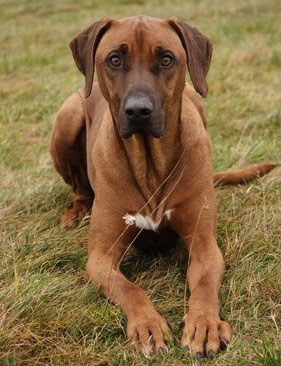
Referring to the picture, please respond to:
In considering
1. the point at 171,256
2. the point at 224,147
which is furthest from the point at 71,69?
the point at 171,256

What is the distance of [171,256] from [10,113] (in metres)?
3.91

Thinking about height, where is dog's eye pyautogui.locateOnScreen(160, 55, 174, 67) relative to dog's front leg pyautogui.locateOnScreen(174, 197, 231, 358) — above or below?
above

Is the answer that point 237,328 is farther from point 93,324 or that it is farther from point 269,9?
point 269,9

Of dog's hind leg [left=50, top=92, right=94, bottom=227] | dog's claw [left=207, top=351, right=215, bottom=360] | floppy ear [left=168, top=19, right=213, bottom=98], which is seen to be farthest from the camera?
dog's hind leg [left=50, top=92, right=94, bottom=227]

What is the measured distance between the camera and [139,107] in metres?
3.20

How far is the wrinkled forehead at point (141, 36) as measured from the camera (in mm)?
3377

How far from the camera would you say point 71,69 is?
938 centimetres

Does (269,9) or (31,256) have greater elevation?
(31,256)

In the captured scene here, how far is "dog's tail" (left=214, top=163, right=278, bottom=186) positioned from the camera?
471 centimetres

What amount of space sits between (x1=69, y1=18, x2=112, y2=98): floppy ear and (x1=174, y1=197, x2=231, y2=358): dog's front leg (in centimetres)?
91

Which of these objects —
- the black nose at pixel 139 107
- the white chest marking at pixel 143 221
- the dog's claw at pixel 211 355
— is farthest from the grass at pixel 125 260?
the black nose at pixel 139 107

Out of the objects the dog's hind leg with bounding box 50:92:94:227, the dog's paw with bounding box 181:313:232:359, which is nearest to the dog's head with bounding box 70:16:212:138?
the dog's paw with bounding box 181:313:232:359

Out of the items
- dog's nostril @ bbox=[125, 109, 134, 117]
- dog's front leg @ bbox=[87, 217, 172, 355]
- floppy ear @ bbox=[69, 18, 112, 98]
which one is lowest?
dog's front leg @ bbox=[87, 217, 172, 355]

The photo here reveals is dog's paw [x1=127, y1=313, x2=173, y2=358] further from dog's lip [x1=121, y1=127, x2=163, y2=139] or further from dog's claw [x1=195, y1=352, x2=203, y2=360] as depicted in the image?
dog's lip [x1=121, y1=127, x2=163, y2=139]
